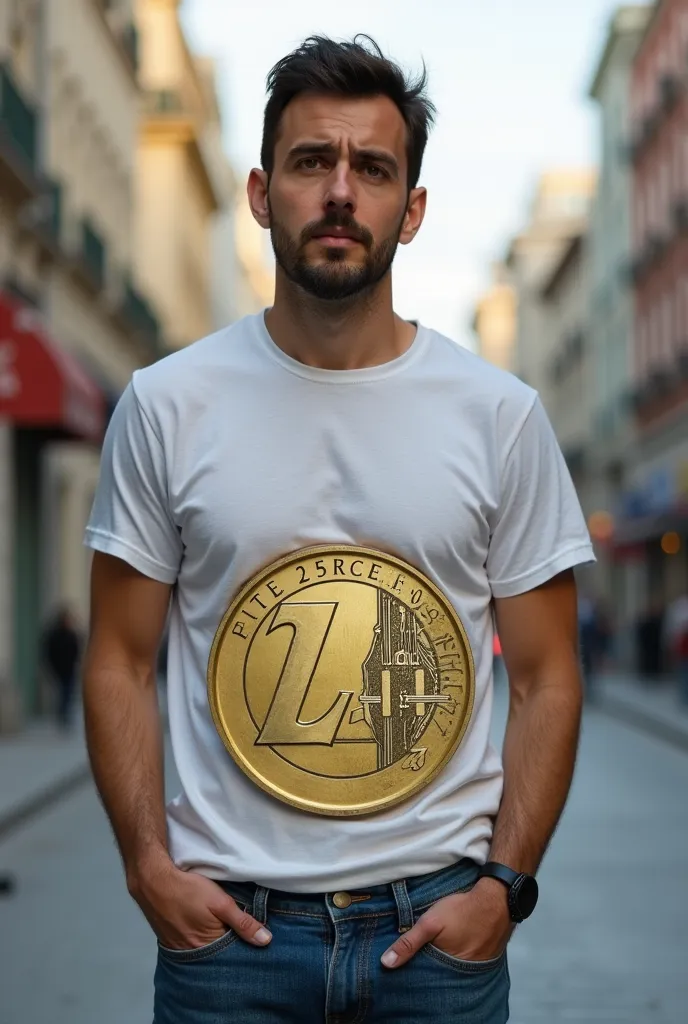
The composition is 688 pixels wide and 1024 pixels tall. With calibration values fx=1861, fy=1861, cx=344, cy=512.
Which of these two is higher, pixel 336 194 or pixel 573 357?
pixel 573 357

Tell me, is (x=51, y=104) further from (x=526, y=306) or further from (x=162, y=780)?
(x=526, y=306)

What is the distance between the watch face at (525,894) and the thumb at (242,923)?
0.35 m

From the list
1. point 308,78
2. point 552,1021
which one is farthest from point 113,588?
point 552,1021

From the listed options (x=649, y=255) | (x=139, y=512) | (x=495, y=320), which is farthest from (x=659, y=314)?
(x=495, y=320)

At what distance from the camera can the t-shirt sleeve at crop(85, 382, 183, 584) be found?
272 centimetres

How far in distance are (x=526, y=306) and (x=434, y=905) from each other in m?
94.6

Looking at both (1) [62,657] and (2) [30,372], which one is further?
(1) [62,657]

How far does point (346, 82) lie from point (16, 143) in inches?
810

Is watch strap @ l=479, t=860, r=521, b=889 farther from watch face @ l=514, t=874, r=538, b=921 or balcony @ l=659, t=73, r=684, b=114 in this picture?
balcony @ l=659, t=73, r=684, b=114

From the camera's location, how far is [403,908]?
2.59m

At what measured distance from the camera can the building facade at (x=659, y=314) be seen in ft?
131

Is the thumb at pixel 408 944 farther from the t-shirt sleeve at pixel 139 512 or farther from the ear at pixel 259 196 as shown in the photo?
the ear at pixel 259 196

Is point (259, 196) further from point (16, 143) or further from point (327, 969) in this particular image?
point (16, 143)

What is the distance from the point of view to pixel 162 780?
108 inches
